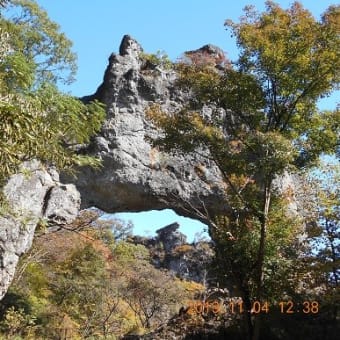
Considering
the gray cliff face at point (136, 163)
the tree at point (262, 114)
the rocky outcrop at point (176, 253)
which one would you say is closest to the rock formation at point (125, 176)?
the gray cliff face at point (136, 163)

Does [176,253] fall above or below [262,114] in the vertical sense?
above

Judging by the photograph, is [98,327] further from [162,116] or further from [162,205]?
[162,116]

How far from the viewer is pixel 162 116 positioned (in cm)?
834

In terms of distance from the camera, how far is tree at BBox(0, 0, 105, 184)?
3498mm

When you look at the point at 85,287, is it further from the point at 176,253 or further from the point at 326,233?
the point at 176,253

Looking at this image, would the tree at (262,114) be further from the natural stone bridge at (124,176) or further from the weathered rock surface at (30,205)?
the weathered rock surface at (30,205)

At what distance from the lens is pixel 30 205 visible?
37.0ft

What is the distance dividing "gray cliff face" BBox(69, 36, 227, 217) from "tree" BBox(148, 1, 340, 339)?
354 cm

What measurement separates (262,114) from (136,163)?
16.8 feet

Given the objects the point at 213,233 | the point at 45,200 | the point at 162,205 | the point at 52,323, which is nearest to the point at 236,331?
the point at 213,233

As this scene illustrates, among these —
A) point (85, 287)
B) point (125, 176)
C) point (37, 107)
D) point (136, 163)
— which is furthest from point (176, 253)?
point (37, 107)

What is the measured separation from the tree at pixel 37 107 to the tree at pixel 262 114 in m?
1.93
